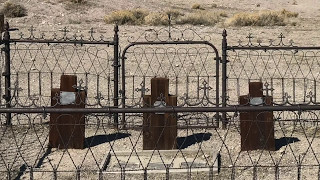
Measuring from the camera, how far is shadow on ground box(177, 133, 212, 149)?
953 cm

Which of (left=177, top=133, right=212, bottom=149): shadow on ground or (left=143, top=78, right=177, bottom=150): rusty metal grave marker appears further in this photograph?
(left=177, top=133, right=212, bottom=149): shadow on ground

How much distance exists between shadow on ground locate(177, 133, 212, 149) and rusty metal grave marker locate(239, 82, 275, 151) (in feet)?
2.40

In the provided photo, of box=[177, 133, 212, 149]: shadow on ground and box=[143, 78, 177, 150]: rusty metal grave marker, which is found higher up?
box=[143, 78, 177, 150]: rusty metal grave marker

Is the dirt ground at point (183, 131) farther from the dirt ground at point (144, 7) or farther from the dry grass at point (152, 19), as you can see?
the dry grass at point (152, 19)

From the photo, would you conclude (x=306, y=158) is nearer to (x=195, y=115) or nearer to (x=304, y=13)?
(x=195, y=115)

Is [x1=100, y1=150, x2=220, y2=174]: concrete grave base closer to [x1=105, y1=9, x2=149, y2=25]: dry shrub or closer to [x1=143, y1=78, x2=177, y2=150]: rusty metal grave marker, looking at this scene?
[x1=143, y1=78, x2=177, y2=150]: rusty metal grave marker

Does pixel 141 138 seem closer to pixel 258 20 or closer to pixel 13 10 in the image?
pixel 258 20

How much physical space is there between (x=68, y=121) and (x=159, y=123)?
1.15 meters

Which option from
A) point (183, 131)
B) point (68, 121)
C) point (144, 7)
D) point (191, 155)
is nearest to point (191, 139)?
point (183, 131)

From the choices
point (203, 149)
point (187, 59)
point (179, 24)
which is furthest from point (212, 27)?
point (203, 149)

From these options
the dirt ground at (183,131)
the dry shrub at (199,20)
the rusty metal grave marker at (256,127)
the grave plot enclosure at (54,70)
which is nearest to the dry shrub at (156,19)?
the dry shrub at (199,20)

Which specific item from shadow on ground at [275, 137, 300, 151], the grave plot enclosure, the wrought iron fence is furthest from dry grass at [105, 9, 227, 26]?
shadow on ground at [275, 137, 300, 151]

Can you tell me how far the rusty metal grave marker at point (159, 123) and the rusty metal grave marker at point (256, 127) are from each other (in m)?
0.86

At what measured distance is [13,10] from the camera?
91.1 ft
